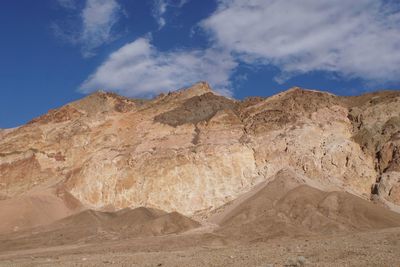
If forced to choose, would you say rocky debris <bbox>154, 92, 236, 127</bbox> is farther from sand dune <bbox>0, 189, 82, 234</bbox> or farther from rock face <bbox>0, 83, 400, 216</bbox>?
sand dune <bbox>0, 189, 82, 234</bbox>

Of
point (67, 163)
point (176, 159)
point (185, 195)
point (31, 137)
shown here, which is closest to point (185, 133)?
point (176, 159)

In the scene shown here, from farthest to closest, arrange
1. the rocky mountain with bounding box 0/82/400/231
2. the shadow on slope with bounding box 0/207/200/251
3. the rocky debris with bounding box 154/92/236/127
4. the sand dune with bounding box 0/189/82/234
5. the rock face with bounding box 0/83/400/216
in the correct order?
the rocky debris with bounding box 154/92/236/127 → the rock face with bounding box 0/83/400/216 → the rocky mountain with bounding box 0/82/400/231 → the sand dune with bounding box 0/189/82/234 → the shadow on slope with bounding box 0/207/200/251

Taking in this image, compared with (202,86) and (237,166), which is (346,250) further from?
(202,86)

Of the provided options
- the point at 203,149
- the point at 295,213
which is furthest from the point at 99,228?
the point at 295,213

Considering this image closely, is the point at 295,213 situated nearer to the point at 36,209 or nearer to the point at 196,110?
the point at 196,110

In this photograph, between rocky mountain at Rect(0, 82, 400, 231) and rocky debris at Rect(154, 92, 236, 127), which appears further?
rocky debris at Rect(154, 92, 236, 127)

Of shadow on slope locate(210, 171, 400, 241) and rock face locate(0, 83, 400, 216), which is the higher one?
rock face locate(0, 83, 400, 216)

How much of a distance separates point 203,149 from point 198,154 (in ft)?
3.19

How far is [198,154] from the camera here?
6325cm

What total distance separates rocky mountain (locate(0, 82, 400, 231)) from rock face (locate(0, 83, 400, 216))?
126 mm

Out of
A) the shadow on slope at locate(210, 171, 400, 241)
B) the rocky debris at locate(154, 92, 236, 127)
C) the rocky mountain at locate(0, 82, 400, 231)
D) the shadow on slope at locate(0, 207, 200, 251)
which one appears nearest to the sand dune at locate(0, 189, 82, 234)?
the rocky mountain at locate(0, 82, 400, 231)

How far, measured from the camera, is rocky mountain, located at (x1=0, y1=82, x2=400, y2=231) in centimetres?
5941

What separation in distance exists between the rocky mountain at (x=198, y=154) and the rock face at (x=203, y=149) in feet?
0.41

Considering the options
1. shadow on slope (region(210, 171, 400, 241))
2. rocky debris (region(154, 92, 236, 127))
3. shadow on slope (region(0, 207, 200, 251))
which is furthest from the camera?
rocky debris (region(154, 92, 236, 127))
